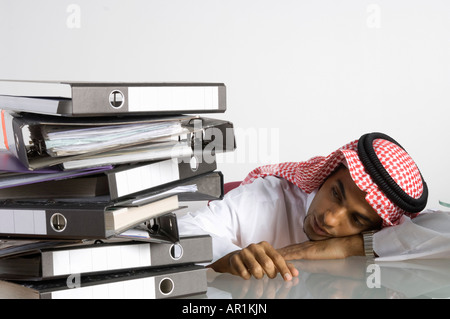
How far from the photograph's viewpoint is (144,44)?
14.5ft

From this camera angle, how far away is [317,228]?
2062mm

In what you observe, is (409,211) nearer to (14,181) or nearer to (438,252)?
(438,252)

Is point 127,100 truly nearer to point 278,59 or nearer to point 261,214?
point 261,214

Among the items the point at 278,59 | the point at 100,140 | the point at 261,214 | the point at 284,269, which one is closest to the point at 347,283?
the point at 284,269

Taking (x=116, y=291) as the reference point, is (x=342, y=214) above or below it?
below

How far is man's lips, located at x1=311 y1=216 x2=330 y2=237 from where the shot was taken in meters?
2.02

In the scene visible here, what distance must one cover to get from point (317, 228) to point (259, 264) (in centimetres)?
68

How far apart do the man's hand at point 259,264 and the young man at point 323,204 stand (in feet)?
0.37

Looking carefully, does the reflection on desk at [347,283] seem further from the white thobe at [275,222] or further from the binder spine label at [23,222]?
the binder spine label at [23,222]

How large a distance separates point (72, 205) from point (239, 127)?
11.2 feet

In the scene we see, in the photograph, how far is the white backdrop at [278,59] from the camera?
4402 millimetres

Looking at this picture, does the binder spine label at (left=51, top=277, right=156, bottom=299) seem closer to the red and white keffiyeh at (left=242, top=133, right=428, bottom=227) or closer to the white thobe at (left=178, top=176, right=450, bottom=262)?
the white thobe at (left=178, top=176, right=450, bottom=262)

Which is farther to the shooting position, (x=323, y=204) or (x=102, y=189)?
(x=323, y=204)

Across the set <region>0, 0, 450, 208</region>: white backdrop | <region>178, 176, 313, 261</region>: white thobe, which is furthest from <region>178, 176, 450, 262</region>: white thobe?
<region>0, 0, 450, 208</region>: white backdrop
